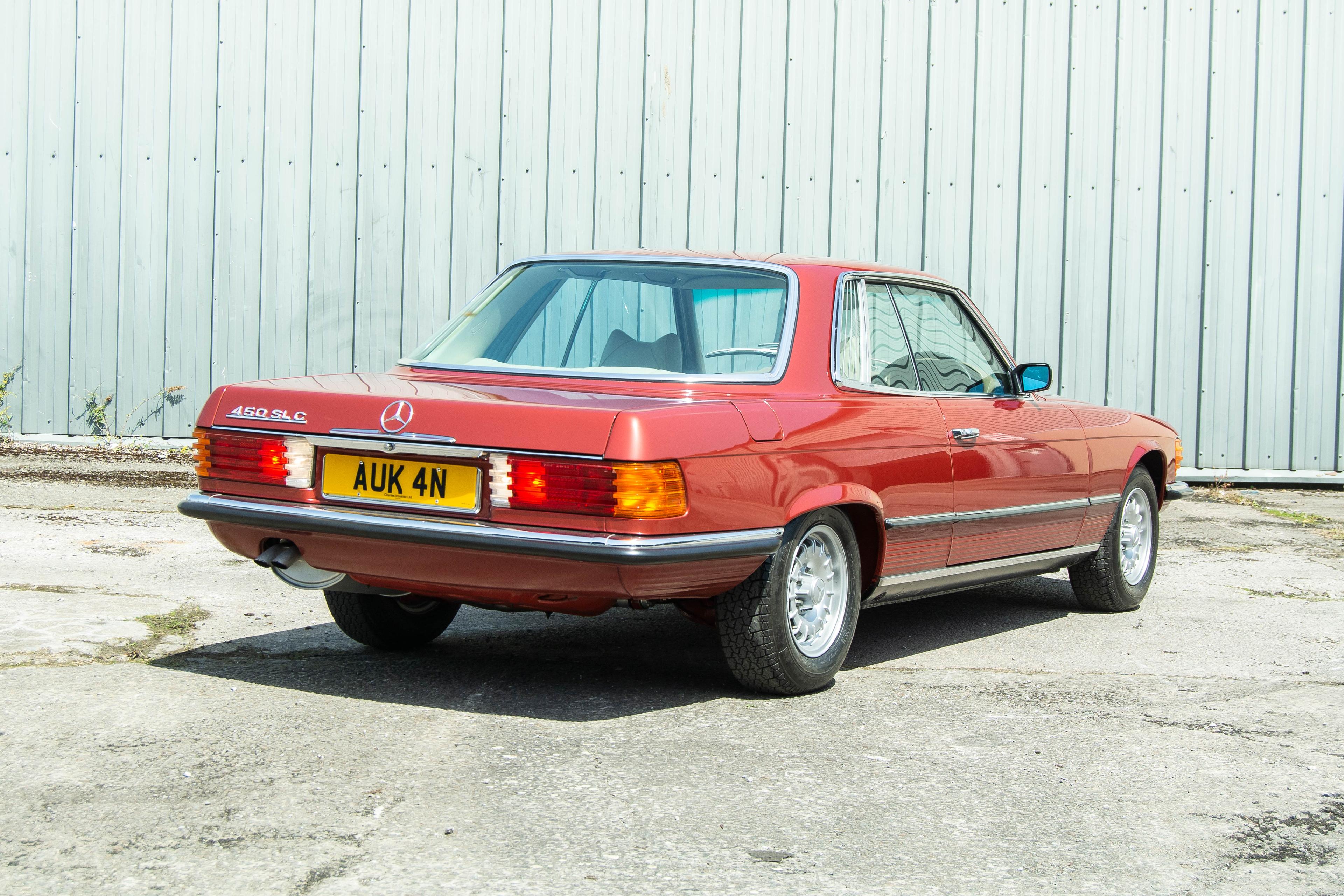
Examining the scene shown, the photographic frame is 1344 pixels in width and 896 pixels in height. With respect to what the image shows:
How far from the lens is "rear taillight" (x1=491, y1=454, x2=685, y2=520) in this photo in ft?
11.9

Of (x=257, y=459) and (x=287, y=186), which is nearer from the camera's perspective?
(x=257, y=459)

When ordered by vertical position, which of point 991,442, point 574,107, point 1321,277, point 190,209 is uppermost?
point 574,107

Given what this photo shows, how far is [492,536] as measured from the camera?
3.68m

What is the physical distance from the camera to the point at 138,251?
35.0 ft

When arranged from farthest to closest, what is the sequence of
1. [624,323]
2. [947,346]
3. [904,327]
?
[947,346] → [904,327] → [624,323]

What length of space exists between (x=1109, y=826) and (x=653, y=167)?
813 centimetres

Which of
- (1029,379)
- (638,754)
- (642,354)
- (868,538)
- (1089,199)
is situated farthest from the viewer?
(1089,199)

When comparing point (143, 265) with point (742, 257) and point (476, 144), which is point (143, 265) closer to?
point (476, 144)

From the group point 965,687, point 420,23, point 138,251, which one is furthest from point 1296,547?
point 138,251

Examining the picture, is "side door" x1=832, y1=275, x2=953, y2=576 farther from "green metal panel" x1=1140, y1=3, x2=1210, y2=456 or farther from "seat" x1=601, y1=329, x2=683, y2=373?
"green metal panel" x1=1140, y1=3, x2=1210, y2=456

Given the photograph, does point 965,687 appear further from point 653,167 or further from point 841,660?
point 653,167

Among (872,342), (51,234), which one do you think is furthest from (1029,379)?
(51,234)

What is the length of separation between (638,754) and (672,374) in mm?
1196

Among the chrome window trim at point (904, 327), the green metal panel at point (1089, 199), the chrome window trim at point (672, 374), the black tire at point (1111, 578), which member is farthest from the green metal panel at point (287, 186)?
the black tire at point (1111, 578)
